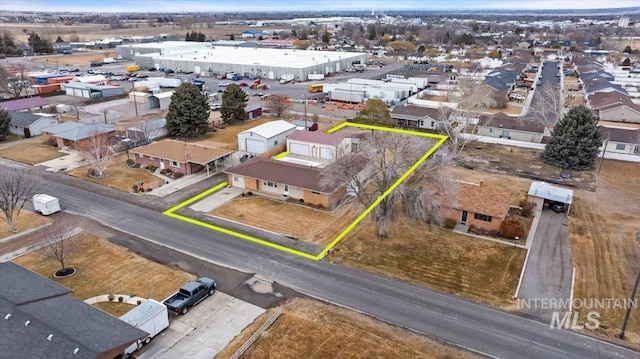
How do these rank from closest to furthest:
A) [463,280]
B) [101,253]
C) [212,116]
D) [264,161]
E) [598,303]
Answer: [598,303] < [463,280] < [101,253] < [264,161] < [212,116]

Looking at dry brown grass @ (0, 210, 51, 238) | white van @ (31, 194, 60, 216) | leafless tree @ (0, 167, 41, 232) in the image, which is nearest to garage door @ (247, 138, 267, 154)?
white van @ (31, 194, 60, 216)

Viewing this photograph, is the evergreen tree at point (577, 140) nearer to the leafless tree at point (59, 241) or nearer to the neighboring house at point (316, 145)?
the neighboring house at point (316, 145)

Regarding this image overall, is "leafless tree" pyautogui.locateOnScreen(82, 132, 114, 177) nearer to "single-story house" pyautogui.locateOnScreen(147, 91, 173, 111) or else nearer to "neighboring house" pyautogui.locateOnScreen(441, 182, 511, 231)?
"single-story house" pyautogui.locateOnScreen(147, 91, 173, 111)

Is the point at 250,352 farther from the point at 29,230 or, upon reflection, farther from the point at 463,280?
the point at 29,230

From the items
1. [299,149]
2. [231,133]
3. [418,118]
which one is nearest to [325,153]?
[299,149]

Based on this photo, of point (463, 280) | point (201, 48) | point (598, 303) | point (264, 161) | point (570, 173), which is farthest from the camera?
point (201, 48)

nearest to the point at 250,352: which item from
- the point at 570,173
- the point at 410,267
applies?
the point at 410,267

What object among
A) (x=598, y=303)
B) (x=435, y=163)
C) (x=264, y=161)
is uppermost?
(x=435, y=163)
